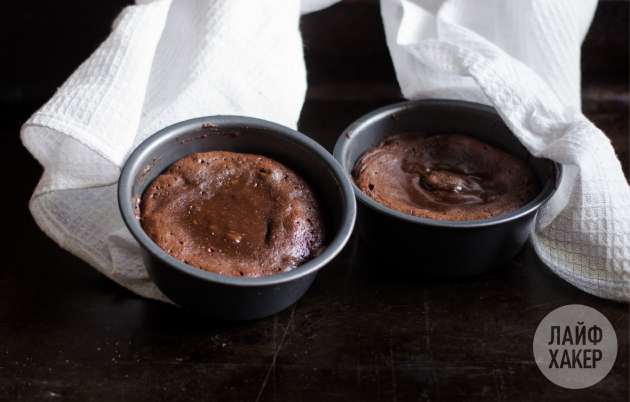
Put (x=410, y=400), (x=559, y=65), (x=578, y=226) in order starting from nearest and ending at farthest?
(x=410, y=400) < (x=578, y=226) < (x=559, y=65)

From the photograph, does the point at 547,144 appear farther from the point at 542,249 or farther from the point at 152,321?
the point at 152,321

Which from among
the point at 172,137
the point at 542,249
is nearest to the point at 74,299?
the point at 172,137

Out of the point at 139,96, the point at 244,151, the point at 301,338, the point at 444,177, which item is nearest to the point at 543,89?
the point at 444,177

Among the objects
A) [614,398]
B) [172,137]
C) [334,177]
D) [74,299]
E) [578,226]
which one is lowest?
[614,398]

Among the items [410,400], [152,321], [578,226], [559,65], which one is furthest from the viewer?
[559,65]
